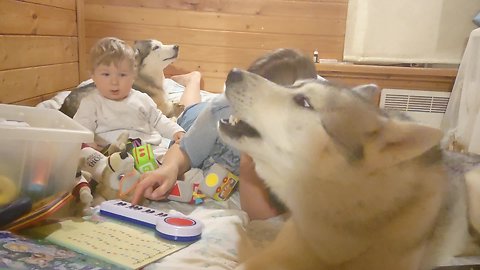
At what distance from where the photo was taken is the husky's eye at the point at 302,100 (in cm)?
108

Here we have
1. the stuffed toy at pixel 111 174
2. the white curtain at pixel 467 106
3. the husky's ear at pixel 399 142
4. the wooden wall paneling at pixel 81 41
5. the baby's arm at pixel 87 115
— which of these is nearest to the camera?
the husky's ear at pixel 399 142

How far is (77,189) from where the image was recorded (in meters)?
1.44

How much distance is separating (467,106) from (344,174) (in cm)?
199

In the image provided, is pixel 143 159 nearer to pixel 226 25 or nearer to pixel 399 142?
pixel 399 142

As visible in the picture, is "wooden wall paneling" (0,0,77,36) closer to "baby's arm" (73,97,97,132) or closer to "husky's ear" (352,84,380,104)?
"baby's arm" (73,97,97,132)

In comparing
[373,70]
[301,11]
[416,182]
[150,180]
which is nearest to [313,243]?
[416,182]

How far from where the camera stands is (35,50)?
259cm

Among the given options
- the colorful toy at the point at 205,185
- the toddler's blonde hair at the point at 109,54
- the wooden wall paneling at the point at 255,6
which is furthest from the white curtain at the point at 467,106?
the toddler's blonde hair at the point at 109,54

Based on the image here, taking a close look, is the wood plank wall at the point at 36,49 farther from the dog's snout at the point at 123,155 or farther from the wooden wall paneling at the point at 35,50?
the dog's snout at the point at 123,155

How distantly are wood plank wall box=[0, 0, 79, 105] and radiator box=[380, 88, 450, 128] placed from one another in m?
2.25

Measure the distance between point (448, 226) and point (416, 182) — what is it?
8.1 inches

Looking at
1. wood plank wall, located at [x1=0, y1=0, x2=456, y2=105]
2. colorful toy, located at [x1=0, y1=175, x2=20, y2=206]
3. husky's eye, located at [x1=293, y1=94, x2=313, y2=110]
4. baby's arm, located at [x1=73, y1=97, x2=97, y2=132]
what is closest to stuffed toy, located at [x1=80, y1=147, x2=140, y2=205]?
colorful toy, located at [x1=0, y1=175, x2=20, y2=206]

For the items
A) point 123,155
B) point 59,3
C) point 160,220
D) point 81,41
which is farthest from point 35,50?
point 160,220

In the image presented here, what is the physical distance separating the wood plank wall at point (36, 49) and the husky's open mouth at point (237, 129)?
5.14 ft
